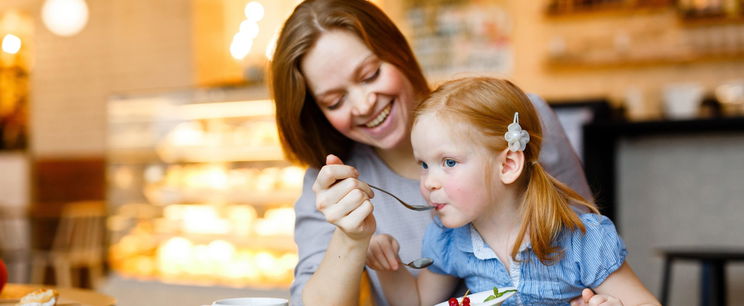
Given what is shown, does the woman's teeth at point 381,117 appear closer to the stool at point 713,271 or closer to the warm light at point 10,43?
the warm light at point 10,43

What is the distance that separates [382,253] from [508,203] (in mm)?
256

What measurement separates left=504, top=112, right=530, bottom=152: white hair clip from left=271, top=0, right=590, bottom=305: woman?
32 centimetres

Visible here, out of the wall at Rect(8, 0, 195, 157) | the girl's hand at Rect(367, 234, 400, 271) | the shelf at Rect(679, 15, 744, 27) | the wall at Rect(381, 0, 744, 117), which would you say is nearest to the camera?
the girl's hand at Rect(367, 234, 400, 271)

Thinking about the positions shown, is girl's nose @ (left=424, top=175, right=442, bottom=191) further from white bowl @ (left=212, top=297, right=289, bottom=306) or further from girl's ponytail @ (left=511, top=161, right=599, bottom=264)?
white bowl @ (left=212, top=297, right=289, bottom=306)

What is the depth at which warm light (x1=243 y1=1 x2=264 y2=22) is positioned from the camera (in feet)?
19.5

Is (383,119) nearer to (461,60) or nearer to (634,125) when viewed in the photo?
(634,125)

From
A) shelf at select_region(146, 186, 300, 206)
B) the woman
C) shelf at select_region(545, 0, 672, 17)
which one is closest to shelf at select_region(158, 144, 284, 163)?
shelf at select_region(146, 186, 300, 206)

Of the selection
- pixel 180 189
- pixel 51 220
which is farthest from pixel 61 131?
pixel 180 189

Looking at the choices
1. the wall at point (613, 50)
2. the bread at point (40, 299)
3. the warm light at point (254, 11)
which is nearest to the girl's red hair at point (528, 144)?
the bread at point (40, 299)

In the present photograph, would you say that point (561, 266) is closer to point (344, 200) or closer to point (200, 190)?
point (344, 200)

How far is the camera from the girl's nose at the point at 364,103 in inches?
62.9

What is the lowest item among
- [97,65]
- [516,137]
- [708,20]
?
[516,137]

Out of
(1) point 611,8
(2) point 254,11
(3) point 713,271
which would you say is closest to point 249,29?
(2) point 254,11

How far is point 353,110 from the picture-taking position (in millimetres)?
1619
